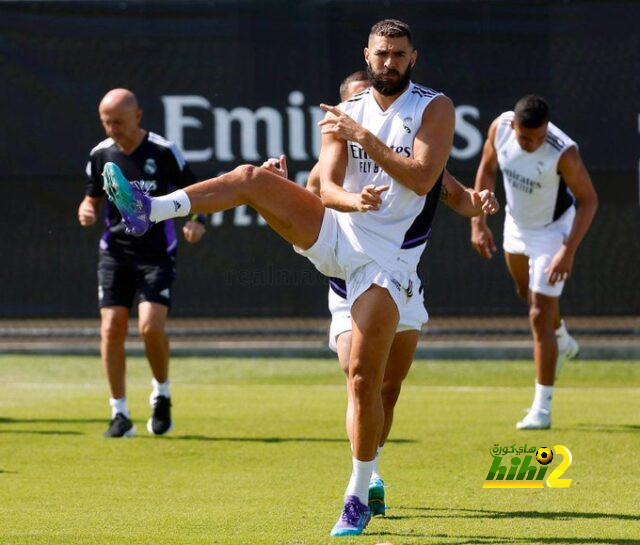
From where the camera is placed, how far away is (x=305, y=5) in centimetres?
1249

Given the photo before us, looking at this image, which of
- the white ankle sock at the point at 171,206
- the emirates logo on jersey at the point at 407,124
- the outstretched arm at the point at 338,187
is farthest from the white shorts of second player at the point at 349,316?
the white ankle sock at the point at 171,206

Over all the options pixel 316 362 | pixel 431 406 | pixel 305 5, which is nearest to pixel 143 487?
pixel 431 406

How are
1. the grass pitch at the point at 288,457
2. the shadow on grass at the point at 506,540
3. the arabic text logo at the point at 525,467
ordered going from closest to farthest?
the shadow on grass at the point at 506,540 < the grass pitch at the point at 288,457 < the arabic text logo at the point at 525,467

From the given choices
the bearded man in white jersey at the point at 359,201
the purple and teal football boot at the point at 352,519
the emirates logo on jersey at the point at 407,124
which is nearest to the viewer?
the purple and teal football boot at the point at 352,519

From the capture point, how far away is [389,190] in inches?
234

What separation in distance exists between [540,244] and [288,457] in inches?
102

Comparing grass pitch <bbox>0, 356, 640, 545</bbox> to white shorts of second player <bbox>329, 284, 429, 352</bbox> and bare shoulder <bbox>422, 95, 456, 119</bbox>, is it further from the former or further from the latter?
bare shoulder <bbox>422, 95, 456, 119</bbox>

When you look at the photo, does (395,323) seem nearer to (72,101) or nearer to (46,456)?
(46,456)

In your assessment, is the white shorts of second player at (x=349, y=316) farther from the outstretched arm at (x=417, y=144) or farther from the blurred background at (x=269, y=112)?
the blurred background at (x=269, y=112)

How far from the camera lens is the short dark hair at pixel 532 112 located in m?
9.04

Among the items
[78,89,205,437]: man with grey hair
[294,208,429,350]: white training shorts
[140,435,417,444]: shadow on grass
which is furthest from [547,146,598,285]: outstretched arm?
[294,208,429,350]: white training shorts

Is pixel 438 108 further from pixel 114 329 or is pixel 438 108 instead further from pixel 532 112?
pixel 114 329

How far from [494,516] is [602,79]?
7.01 meters

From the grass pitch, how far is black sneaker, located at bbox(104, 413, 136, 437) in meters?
0.09
